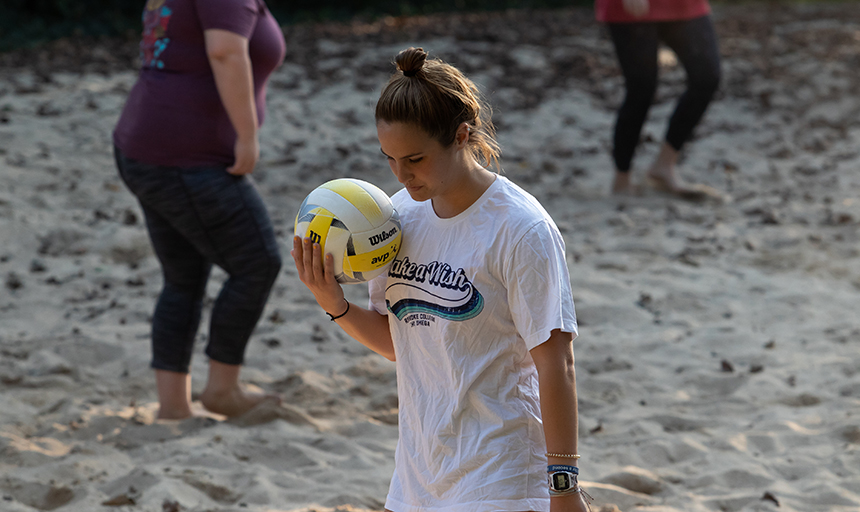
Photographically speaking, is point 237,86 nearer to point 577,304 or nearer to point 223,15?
point 223,15

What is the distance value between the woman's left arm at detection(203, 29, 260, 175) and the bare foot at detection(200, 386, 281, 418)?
1.01m

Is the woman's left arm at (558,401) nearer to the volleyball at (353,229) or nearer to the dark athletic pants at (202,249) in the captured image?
the volleyball at (353,229)

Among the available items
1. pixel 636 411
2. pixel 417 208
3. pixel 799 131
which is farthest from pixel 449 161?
pixel 799 131

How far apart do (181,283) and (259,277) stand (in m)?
0.40

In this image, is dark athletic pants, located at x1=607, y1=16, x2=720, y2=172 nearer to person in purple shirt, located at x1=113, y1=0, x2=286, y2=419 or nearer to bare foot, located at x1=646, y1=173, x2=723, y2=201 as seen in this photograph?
bare foot, located at x1=646, y1=173, x2=723, y2=201

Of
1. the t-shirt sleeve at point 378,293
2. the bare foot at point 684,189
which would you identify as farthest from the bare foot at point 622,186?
the t-shirt sleeve at point 378,293

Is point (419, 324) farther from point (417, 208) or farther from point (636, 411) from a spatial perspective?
point (636, 411)

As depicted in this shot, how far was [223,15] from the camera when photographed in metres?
3.04

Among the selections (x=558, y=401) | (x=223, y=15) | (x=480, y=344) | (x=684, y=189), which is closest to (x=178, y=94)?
(x=223, y=15)

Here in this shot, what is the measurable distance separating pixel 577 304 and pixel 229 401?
85.5 inches

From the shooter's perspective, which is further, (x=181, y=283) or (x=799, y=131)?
(x=799, y=131)

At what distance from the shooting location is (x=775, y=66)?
990cm

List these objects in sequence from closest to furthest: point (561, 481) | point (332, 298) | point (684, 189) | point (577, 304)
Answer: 1. point (561, 481)
2. point (332, 298)
3. point (577, 304)
4. point (684, 189)

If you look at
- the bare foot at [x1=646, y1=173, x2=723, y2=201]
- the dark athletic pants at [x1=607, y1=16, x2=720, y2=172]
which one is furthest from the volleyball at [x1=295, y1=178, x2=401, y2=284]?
the bare foot at [x1=646, y1=173, x2=723, y2=201]
